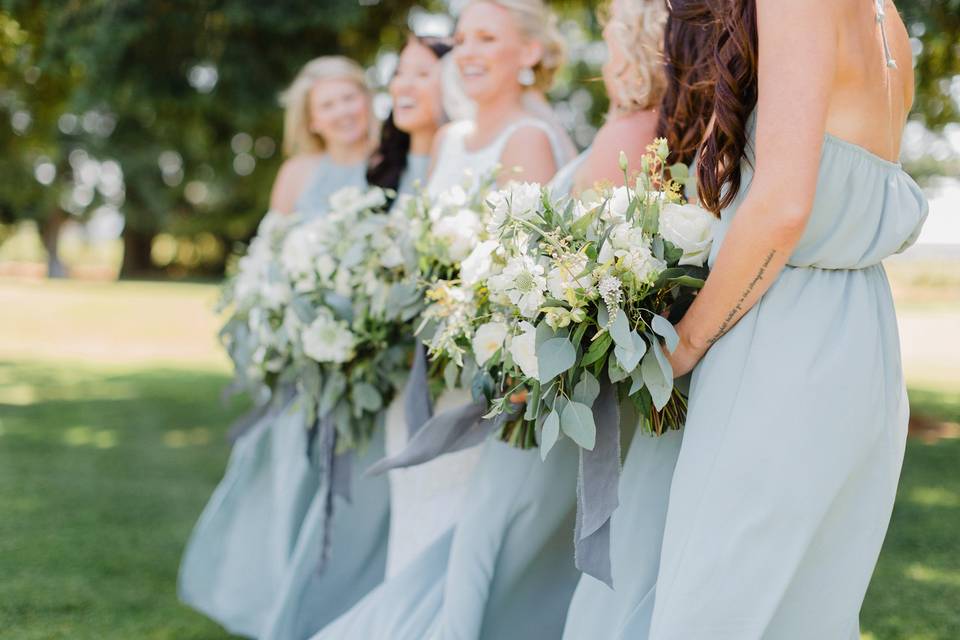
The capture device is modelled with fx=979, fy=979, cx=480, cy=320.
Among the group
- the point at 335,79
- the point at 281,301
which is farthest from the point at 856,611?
the point at 335,79

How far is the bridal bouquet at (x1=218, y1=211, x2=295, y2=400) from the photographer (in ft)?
12.2

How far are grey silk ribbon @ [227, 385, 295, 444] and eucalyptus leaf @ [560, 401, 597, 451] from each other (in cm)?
208

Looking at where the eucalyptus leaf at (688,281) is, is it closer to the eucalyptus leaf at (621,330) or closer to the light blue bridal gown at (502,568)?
the eucalyptus leaf at (621,330)

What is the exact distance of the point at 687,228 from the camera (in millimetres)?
2266

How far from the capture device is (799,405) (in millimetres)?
2010

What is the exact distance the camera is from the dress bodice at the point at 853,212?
2.05m

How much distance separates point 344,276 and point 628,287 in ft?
4.91

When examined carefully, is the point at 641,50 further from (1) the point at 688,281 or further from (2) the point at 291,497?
(2) the point at 291,497

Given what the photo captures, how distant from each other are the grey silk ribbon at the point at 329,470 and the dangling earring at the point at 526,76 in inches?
57.9

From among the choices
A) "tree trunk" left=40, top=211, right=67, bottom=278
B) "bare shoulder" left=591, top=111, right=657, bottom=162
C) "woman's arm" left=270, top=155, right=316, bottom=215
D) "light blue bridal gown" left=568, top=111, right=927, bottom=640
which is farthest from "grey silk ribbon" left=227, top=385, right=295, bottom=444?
"tree trunk" left=40, top=211, right=67, bottom=278

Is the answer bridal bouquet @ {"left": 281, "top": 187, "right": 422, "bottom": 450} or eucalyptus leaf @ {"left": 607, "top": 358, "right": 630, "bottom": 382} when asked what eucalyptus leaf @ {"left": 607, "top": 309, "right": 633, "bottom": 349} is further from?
bridal bouquet @ {"left": 281, "top": 187, "right": 422, "bottom": 450}

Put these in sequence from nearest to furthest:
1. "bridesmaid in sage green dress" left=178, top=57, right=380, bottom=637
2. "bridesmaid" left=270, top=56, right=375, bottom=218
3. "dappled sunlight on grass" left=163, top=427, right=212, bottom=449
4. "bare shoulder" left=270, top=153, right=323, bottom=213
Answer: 1. "bridesmaid in sage green dress" left=178, top=57, right=380, bottom=637
2. "bridesmaid" left=270, top=56, right=375, bottom=218
3. "bare shoulder" left=270, top=153, right=323, bottom=213
4. "dappled sunlight on grass" left=163, top=427, right=212, bottom=449

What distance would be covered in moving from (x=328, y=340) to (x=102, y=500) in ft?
12.6

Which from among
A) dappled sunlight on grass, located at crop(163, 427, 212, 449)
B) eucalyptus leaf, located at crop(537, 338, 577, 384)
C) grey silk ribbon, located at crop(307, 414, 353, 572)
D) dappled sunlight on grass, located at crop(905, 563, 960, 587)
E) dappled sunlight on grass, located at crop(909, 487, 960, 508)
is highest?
eucalyptus leaf, located at crop(537, 338, 577, 384)
